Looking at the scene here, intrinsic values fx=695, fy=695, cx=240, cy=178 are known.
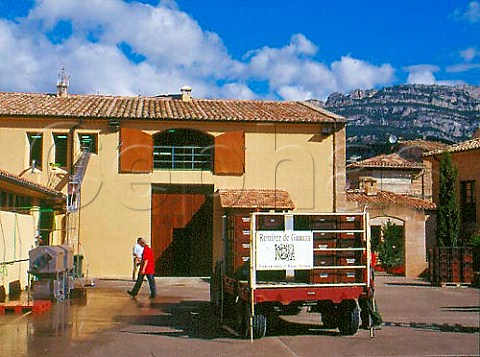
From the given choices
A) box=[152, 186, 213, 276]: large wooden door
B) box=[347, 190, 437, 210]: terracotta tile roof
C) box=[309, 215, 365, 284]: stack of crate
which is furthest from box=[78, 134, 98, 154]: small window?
box=[309, 215, 365, 284]: stack of crate

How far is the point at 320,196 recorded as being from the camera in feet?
90.4

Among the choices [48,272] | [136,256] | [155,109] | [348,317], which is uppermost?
[155,109]

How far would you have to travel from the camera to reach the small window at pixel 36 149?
26281 mm

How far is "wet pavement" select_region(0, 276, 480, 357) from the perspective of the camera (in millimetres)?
10414

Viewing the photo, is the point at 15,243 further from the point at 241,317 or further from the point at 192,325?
the point at 241,317

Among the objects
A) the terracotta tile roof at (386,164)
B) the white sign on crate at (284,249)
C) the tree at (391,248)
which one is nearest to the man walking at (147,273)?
the white sign on crate at (284,249)

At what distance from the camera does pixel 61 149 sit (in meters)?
Result: 26.6

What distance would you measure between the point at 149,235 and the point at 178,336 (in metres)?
14.7

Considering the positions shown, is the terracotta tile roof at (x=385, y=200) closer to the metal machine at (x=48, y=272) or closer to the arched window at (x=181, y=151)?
the arched window at (x=181, y=151)

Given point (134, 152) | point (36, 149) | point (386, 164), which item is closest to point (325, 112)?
point (134, 152)

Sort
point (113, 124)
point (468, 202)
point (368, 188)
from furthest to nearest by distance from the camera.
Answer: point (468, 202), point (368, 188), point (113, 124)

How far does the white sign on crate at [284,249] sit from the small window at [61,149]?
1641cm

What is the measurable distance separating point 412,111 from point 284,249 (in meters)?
71.1

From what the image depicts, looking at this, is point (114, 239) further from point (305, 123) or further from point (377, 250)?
point (377, 250)
